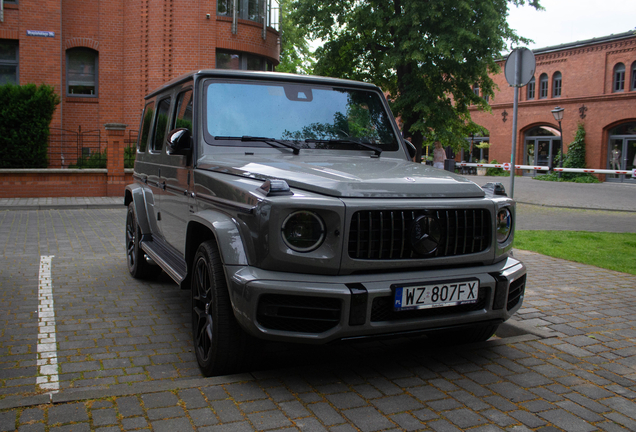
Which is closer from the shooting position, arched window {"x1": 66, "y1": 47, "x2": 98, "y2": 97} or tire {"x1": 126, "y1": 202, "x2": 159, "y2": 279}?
tire {"x1": 126, "y1": 202, "x2": 159, "y2": 279}

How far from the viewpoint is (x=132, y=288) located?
6078mm

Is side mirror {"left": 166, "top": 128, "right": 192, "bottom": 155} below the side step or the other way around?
the other way around

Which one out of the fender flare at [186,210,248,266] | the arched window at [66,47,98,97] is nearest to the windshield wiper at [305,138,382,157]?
the fender flare at [186,210,248,266]

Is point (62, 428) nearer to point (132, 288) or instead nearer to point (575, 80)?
point (132, 288)

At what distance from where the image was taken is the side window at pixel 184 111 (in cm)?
455

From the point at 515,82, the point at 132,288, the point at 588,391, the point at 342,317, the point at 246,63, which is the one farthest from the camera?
the point at 246,63

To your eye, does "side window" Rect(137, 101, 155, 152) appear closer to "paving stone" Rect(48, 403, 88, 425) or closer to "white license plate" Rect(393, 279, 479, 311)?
"paving stone" Rect(48, 403, 88, 425)

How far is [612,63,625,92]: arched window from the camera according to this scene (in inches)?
1340

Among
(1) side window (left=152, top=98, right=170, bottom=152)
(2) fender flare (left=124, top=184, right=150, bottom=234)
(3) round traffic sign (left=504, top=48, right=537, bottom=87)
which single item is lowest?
(2) fender flare (left=124, top=184, right=150, bottom=234)

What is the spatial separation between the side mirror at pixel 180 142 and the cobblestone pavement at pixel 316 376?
147 centimetres

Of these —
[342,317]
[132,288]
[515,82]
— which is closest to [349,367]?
[342,317]

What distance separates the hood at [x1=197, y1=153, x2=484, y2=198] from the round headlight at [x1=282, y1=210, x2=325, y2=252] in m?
0.20

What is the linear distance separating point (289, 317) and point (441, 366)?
1.34 metres

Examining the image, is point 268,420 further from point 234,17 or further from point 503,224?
point 234,17
